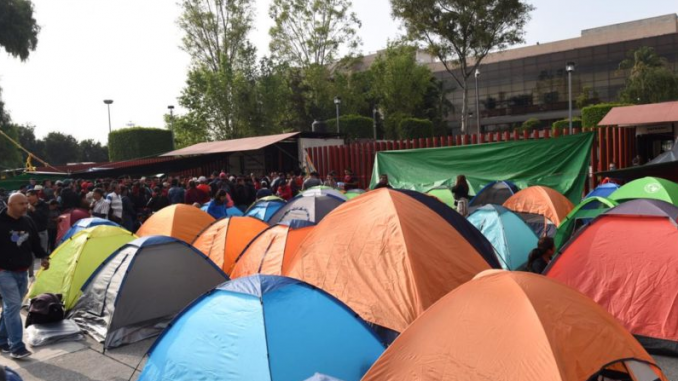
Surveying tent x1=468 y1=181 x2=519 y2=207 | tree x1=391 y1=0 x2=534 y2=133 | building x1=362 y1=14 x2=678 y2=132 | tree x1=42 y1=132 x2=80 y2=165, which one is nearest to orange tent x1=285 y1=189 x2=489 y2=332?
tent x1=468 y1=181 x2=519 y2=207

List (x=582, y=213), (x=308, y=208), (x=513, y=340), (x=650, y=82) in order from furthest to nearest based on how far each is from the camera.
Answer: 1. (x=650, y=82)
2. (x=308, y=208)
3. (x=582, y=213)
4. (x=513, y=340)

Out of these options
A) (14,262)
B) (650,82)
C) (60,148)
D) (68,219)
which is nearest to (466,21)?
(650,82)

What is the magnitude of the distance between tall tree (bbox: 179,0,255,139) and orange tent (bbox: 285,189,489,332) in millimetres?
23906

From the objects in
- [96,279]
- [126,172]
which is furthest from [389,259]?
[126,172]

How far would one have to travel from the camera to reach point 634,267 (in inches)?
211

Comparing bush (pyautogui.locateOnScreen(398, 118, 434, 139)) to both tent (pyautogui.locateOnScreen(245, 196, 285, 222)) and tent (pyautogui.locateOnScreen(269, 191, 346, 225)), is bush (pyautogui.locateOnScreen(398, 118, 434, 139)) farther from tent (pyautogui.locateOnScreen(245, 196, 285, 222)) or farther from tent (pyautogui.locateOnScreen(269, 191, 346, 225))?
tent (pyautogui.locateOnScreen(269, 191, 346, 225))

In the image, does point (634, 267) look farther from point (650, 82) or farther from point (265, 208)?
point (650, 82)

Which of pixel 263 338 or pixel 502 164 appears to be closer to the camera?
pixel 263 338

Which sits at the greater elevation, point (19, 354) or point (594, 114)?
point (594, 114)

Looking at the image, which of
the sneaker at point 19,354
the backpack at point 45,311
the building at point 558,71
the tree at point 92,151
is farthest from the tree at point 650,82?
the tree at point 92,151

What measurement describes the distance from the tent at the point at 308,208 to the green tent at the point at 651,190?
5095 millimetres

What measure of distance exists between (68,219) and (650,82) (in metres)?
36.9

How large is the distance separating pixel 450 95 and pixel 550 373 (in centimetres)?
5270

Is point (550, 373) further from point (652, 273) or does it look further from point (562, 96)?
point (562, 96)
